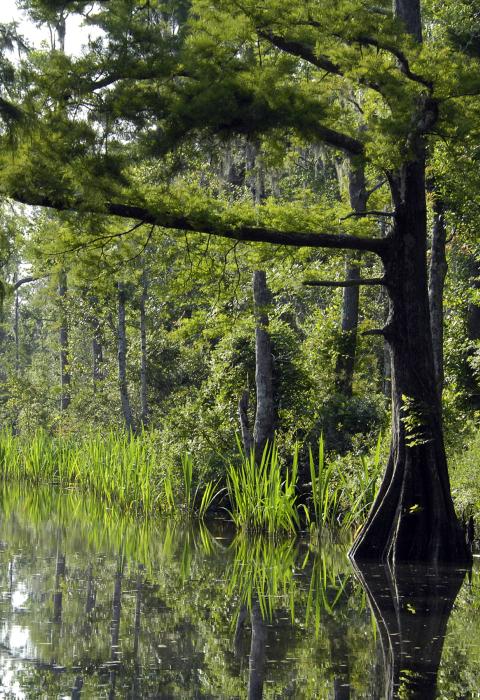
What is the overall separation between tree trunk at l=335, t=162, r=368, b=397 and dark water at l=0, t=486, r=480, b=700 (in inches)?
152

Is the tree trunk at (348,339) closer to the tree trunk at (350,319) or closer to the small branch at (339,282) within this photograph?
the tree trunk at (350,319)

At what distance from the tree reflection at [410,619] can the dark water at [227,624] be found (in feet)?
0.05

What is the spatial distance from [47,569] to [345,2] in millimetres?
6148

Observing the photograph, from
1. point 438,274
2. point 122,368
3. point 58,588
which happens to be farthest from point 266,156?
point 122,368

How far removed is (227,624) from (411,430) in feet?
11.8

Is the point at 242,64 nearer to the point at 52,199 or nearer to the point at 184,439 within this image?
the point at 52,199

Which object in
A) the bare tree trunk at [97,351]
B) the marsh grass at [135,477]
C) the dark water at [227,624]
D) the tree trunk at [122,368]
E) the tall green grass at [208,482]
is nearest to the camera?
the dark water at [227,624]

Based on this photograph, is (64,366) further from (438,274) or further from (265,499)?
(265,499)

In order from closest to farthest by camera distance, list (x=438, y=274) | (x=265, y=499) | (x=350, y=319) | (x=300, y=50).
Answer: (x=300, y=50) → (x=265, y=499) → (x=438, y=274) → (x=350, y=319)

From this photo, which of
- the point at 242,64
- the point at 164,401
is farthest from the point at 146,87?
the point at 164,401

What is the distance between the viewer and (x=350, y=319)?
1819 cm

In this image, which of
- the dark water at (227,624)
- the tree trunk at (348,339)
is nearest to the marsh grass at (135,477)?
the dark water at (227,624)

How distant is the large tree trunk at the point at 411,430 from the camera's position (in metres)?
10.8

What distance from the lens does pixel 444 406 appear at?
51.4 feet
